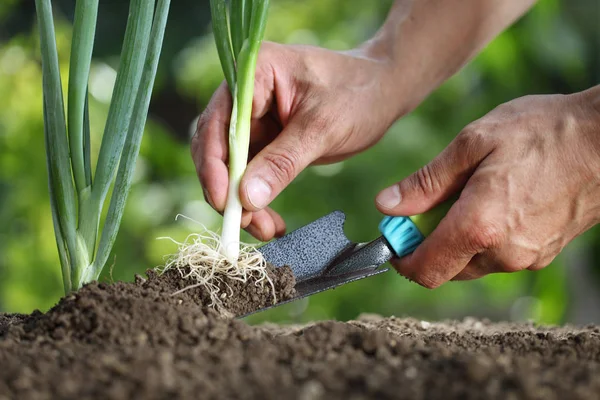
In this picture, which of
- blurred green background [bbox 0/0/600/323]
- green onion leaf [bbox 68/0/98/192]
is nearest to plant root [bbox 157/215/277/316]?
green onion leaf [bbox 68/0/98/192]

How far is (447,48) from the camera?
180 centimetres

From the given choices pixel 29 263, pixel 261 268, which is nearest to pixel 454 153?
pixel 261 268

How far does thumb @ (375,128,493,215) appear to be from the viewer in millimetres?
1349

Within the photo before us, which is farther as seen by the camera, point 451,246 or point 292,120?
point 292,120

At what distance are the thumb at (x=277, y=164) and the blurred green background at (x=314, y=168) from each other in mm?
1526

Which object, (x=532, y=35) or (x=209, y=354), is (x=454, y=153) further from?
(x=532, y=35)

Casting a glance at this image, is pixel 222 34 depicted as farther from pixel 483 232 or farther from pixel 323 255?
pixel 483 232

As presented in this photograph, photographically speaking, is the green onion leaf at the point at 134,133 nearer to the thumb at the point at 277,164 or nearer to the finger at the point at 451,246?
the thumb at the point at 277,164

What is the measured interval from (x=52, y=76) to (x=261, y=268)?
494 millimetres

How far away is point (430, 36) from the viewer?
178 centimetres

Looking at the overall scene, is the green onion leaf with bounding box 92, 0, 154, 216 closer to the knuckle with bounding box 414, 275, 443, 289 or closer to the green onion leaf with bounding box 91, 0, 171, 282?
the green onion leaf with bounding box 91, 0, 171, 282

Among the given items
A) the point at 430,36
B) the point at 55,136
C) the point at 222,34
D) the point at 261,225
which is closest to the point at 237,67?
the point at 222,34

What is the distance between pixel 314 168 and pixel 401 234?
5.62ft

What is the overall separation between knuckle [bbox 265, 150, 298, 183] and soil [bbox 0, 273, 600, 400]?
0.33 metres
